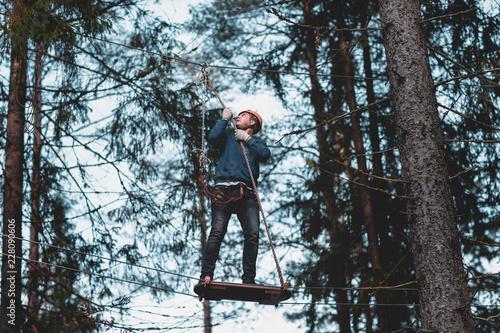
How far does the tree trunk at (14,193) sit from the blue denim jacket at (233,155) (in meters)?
2.76

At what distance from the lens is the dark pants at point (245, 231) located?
5.49m

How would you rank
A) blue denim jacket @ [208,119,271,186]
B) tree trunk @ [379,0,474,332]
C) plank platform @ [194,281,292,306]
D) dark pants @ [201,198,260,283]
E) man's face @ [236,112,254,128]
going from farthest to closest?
man's face @ [236,112,254,128]
blue denim jacket @ [208,119,271,186]
dark pants @ [201,198,260,283]
plank platform @ [194,281,292,306]
tree trunk @ [379,0,474,332]

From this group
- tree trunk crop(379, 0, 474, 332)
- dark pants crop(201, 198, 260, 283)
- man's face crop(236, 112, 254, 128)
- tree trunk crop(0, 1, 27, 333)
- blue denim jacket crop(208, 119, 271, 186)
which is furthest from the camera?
tree trunk crop(0, 1, 27, 333)

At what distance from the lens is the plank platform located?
5094mm

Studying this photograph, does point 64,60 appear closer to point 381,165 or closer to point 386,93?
point 381,165

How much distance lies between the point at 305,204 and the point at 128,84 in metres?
4.79

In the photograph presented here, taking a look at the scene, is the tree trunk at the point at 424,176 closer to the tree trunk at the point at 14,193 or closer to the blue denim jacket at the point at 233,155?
the blue denim jacket at the point at 233,155

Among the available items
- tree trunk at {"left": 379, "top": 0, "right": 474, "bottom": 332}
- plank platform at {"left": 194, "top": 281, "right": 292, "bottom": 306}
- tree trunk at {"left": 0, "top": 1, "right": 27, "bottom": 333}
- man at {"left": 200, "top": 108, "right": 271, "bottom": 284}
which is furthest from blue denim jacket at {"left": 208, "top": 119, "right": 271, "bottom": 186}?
tree trunk at {"left": 0, "top": 1, "right": 27, "bottom": 333}

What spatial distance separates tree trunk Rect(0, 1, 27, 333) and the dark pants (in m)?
2.63

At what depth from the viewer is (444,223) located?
4.74 meters

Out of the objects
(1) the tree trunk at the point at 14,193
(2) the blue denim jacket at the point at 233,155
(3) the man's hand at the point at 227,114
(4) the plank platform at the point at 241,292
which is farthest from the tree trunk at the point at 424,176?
(1) the tree trunk at the point at 14,193

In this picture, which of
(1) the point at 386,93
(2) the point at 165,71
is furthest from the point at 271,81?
(2) the point at 165,71

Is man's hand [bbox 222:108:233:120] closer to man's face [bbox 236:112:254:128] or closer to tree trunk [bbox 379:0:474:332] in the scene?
man's face [bbox 236:112:254:128]

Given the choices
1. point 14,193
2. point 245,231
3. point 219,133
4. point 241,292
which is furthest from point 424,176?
point 14,193
